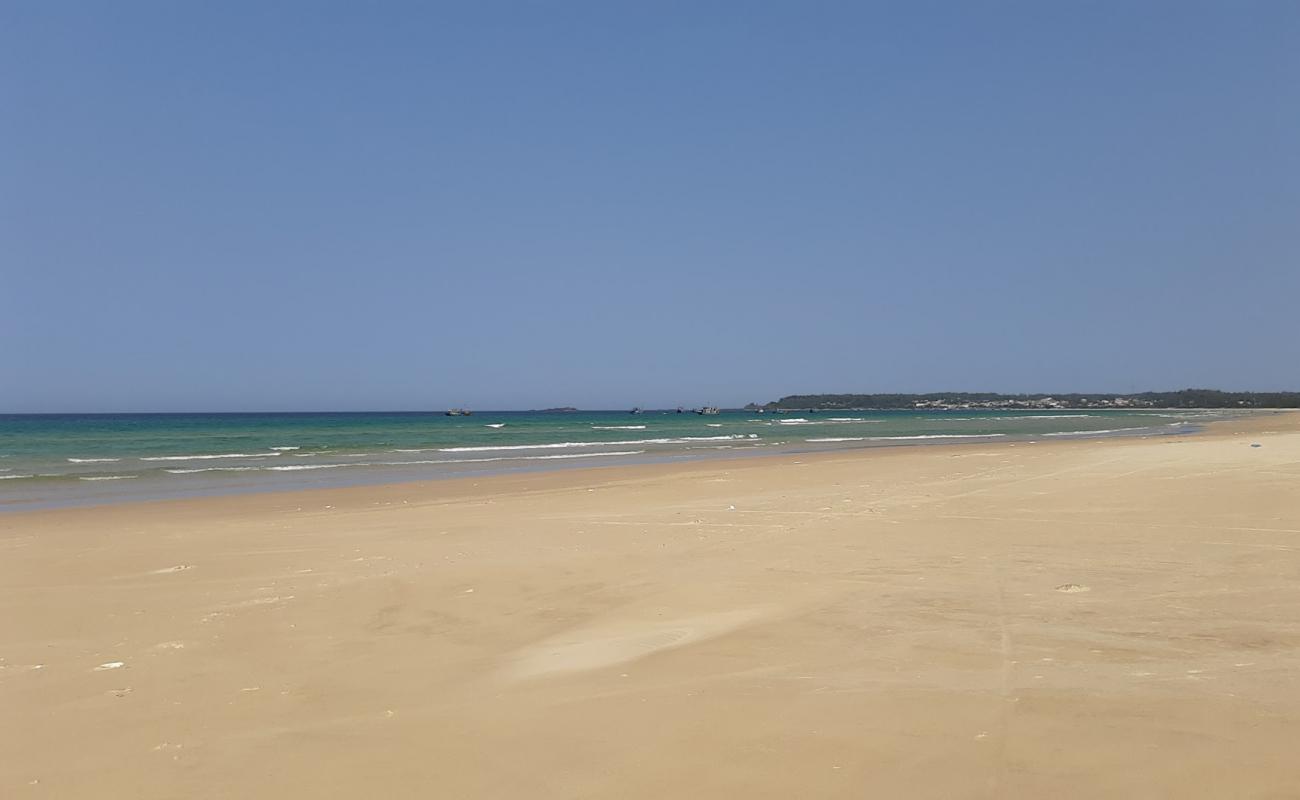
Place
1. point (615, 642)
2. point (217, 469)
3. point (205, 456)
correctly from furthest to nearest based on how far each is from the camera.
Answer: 1. point (205, 456)
2. point (217, 469)
3. point (615, 642)

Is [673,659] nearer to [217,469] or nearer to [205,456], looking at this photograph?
[217,469]

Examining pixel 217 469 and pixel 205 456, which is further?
pixel 205 456

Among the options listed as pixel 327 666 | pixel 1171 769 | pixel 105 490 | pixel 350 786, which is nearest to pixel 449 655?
pixel 327 666

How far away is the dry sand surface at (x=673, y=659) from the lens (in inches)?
156

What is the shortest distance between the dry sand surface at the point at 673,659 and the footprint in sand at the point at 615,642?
0.04 m

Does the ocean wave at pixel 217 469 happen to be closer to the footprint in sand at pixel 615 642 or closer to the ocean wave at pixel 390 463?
the ocean wave at pixel 390 463

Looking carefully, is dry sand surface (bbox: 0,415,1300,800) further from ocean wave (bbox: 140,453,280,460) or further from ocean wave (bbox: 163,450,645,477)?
ocean wave (bbox: 140,453,280,460)

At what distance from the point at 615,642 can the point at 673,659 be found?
62 centimetres

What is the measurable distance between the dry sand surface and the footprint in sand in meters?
0.04

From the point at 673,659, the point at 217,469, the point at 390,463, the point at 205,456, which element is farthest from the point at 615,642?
the point at 205,456

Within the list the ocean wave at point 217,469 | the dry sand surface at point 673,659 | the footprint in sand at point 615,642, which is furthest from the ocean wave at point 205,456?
the footprint in sand at point 615,642

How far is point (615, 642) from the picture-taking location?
612 cm

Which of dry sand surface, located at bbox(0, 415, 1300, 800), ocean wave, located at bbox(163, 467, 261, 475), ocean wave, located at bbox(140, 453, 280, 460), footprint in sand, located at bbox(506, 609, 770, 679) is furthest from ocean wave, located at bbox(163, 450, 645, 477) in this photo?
footprint in sand, located at bbox(506, 609, 770, 679)

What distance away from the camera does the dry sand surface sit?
3.95 meters
